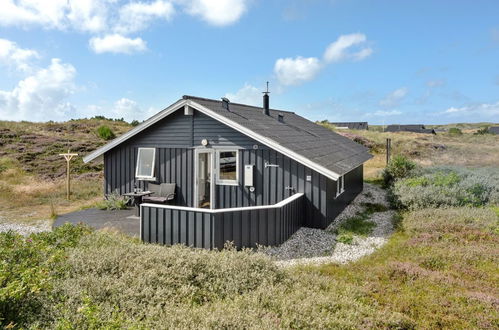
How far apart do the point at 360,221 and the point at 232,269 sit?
7.28m

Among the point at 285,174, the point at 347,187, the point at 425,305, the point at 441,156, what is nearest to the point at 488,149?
the point at 441,156

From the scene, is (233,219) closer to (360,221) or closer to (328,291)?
(328,291)

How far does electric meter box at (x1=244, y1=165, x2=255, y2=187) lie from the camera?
435 inches

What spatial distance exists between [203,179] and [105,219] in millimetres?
3651

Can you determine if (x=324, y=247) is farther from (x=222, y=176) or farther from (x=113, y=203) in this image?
(x=113, y=203)

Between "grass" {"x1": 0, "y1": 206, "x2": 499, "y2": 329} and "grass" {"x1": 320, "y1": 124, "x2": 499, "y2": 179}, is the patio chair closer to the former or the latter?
"grass" {"x1": 0, "y1": 206, "x2": 499, "y2": 329}

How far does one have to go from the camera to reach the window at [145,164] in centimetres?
1295

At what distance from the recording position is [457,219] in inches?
408

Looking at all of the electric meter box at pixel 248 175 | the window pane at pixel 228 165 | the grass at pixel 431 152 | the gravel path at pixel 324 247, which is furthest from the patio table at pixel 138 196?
the grass at pixel 431 152

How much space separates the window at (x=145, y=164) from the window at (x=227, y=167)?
2840mm

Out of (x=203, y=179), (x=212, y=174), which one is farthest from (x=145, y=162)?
(x=212, y=174)

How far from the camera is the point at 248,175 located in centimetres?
1108

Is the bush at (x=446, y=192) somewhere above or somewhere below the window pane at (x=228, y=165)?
below

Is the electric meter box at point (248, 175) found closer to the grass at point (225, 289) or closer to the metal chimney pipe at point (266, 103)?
the grass at point (225, 289)
